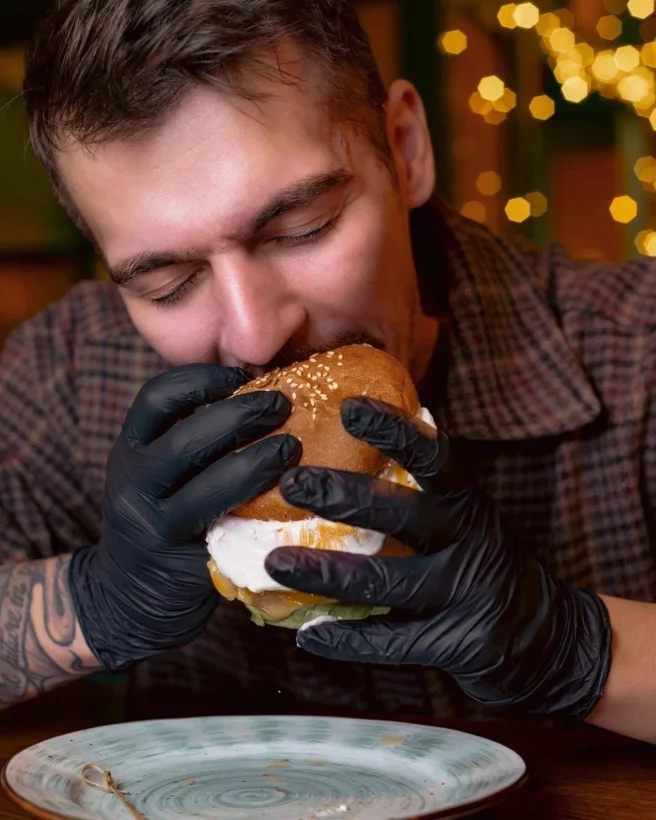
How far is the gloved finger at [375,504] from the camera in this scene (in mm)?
1153

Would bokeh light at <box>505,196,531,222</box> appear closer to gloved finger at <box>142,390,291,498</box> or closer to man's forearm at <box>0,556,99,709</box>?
man's forearm at <box>0,556,99,709</box>

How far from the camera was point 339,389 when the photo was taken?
1303mm

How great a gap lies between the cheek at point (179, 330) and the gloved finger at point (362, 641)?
1.67ft

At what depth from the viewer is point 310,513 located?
125 cm

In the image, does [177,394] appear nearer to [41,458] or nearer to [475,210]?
[41,458]

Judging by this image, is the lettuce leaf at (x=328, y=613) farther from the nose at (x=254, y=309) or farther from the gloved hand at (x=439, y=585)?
the nose at (x=254, y=309)

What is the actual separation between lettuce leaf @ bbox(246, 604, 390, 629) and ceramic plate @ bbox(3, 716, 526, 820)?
15 centimetres

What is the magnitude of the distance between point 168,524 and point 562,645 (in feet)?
1.76

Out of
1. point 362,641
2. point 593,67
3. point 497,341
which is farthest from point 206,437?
point 593,67

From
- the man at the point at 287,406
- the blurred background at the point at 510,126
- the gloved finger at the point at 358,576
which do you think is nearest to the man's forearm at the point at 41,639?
the man at the point at 287,406

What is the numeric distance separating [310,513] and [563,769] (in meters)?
0.45

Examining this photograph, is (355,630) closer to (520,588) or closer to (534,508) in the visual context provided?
(520,588)

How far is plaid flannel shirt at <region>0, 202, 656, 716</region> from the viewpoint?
195 cm

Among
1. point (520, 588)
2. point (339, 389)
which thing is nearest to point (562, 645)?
point (520, 588)
